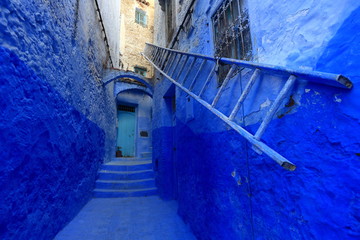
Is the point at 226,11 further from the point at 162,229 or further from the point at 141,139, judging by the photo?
the point at 141,139

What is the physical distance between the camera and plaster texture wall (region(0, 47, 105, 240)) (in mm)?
1809

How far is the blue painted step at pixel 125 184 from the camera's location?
5.64 metres

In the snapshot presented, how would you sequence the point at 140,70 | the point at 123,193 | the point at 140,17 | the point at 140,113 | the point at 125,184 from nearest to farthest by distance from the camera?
the point at 123,193
the point at 125,184
the point at 140,113
the point at 140,70
the point at 140,17

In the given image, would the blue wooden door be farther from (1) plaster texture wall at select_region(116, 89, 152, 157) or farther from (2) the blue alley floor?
(2) the blue alley floor

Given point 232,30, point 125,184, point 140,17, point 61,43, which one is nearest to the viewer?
point 232,30

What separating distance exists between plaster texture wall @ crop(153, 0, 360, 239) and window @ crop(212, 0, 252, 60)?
0.55ft

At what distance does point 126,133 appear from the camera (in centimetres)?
1053

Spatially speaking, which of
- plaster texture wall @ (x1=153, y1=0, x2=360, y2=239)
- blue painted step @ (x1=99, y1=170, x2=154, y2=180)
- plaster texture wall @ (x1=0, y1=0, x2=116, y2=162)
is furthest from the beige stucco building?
plaster texture wall @ (x1=153, y1=0, x2=360, y2=239)

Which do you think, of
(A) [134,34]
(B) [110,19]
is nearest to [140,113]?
(B) [110,19]

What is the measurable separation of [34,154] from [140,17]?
1325cm

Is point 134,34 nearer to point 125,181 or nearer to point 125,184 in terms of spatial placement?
point 125,181

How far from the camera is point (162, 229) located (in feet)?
11.7

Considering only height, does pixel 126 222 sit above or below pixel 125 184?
below

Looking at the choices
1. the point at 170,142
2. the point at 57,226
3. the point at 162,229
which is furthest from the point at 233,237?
the point at 170,142
